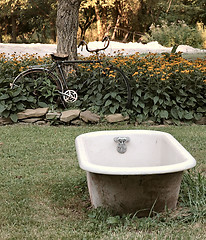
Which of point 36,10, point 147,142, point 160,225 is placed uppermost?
point 147,142

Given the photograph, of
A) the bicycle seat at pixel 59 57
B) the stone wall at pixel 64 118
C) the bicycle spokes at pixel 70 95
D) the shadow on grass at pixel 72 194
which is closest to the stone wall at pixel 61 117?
the stone wall at pixel 64 118

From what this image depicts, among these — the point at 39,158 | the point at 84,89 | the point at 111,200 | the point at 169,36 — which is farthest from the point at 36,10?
the point at 111,200

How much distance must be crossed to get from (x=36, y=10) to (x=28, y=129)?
71.2 ft

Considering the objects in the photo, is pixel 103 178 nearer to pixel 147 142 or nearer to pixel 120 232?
pixel 120 232

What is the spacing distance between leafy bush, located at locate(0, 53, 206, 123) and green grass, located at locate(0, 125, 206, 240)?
1.36 m

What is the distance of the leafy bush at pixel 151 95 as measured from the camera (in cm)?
645

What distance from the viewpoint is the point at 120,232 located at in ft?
9.67

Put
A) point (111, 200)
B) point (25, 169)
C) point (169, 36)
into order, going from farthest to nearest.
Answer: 1. point (169, 36)
2. point (25, 169)
3. point (111, 200)

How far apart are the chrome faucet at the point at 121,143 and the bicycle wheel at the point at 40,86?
10.7ft

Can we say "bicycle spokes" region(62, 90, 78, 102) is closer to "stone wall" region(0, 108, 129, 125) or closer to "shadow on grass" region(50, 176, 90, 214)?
"stone wall" region(0, 108, 129, 125)

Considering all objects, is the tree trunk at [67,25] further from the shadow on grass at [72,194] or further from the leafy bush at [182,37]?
the leafy bush at [182,37]

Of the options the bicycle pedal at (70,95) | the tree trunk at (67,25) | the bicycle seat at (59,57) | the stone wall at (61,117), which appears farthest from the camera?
the tree trunk at (67,25)

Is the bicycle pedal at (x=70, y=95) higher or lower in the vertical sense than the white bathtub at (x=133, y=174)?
lower

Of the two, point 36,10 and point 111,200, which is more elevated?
point 111,200
